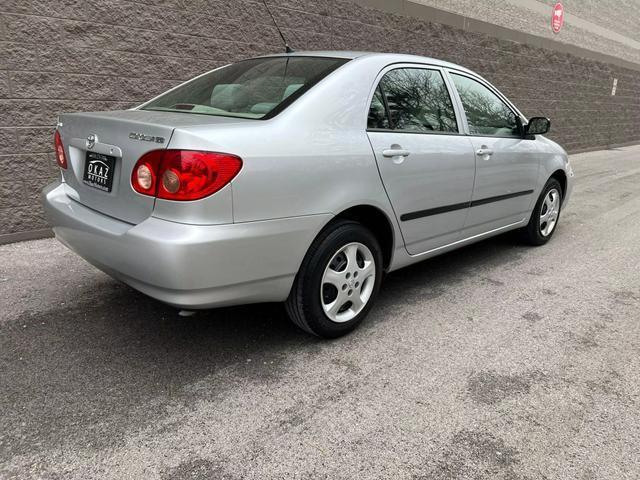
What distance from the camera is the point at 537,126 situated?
446cm

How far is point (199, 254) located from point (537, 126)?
3.36 metres

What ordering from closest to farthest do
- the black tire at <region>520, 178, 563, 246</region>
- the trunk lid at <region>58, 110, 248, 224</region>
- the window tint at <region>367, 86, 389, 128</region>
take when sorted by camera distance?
the trunk lid at <region>58, 110, 248, 224</region> → the window tint at <region>367, 86, 389, 128</region> → the black tire at <region>520, 178, 563, 246</region>

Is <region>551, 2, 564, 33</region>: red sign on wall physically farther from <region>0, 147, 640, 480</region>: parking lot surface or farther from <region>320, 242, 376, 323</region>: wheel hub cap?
<region>320, 242, 376, 323</region>: wheel hub cap

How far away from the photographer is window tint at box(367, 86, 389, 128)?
121 inches

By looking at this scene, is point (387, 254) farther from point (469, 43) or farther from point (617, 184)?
point (469, 43)

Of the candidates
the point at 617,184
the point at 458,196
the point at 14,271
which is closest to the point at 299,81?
the point at 458,196

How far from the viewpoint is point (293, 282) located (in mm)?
2791

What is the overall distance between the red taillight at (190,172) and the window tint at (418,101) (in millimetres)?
1291

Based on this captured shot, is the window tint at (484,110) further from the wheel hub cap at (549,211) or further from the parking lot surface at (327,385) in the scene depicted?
the parking lot surface at (327,385)

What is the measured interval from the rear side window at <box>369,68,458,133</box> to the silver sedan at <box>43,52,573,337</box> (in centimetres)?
1

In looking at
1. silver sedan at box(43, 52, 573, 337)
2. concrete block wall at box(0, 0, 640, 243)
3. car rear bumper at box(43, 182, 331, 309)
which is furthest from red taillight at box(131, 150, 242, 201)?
concrete block wall at box(0, 0, 640, 243)

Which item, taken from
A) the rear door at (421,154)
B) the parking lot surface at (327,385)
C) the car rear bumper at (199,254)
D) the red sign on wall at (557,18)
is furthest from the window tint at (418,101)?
the red sign on wall at (557,18)

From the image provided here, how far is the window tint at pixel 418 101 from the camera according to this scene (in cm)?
329

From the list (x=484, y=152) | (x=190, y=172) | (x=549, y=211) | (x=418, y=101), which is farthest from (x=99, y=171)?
(x=549, y=211)
